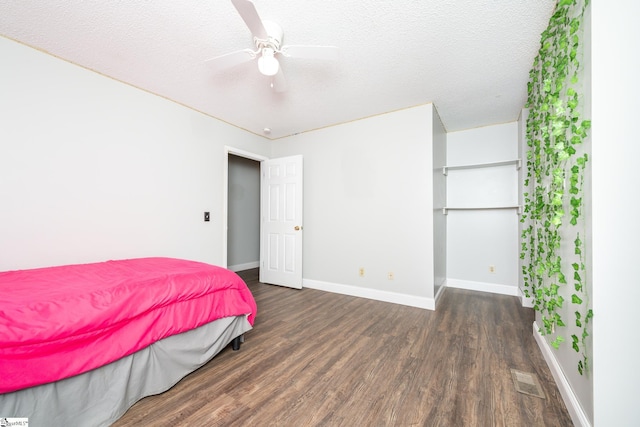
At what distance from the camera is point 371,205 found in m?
3.53

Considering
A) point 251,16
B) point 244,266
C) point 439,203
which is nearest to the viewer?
point 251,16

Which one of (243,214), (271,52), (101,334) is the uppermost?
(271,52)

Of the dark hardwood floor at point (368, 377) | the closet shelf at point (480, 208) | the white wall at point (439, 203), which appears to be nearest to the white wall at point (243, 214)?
the dark hardwood floor at point (368, 377)

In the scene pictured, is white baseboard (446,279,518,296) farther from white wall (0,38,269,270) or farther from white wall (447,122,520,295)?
white wall (0,38,269,270)

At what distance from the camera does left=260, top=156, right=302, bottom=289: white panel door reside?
3.94 m

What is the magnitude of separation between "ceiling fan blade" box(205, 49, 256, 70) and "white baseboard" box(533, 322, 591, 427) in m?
2.95

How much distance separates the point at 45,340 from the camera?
1.16 metres

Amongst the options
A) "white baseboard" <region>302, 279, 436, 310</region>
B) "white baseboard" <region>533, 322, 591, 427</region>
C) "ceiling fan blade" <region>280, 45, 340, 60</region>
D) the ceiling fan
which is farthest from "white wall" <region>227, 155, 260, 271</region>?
"white baseboard" <region>533, 322, 591, 427</region>

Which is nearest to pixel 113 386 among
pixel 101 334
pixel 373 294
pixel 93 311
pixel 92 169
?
pixel 101 334

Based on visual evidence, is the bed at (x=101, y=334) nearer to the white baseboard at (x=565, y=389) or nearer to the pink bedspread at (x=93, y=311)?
the pink bedspread at (x=93, y=311)

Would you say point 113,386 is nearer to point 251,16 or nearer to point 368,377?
point 368,377

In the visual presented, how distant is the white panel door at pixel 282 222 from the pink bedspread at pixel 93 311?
191 cm

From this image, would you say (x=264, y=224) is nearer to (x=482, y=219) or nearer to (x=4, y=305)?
(x=4, y=305)

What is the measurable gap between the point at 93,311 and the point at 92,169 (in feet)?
5.78
